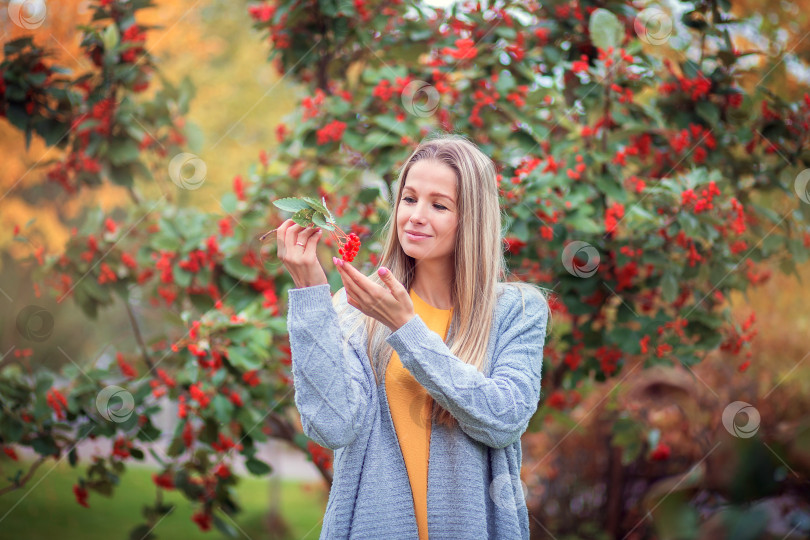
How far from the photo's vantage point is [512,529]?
152 cm

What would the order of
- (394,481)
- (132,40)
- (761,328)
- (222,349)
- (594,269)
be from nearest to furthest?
(394,481), (222,349), (594,269), (132,40), (761,328)

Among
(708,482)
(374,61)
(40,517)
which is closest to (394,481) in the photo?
(708,482)

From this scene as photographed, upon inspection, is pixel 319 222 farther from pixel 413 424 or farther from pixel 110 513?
pixel 110 513

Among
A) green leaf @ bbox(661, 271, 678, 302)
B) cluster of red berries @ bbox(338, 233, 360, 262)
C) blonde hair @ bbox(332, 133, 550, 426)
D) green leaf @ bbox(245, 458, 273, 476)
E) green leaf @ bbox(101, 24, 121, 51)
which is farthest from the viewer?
green leaf @ bbox(101, 24, 121, 51)

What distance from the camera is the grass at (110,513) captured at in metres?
5.77

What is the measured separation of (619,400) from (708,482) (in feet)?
12.4

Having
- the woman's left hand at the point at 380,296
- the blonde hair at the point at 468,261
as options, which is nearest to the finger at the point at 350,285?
A: the woman's left hand at the point at 380,296

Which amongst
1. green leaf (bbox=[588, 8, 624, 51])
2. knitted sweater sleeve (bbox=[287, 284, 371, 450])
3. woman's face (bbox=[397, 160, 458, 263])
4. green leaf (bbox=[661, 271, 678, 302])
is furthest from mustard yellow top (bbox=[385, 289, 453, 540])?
green leaf (bbox=[588, 8, 624, 51])

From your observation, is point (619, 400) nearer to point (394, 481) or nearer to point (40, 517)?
point (394, 481)

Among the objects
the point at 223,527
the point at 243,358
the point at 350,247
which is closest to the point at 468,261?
the point at 350,247

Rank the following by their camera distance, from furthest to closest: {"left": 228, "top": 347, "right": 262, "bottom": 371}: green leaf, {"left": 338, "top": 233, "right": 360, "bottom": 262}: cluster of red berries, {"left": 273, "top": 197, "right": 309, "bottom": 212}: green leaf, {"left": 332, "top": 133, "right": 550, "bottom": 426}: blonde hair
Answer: {"left": 228, "top": 347, "right": 262, "bottom": 371}: green leaf → {"left": 332, "top": 133, "right": 550, "bottom": 426}: blonde hair → {"left": 338, "top": 233, "right": 360, "bottom": 262}: cluster of red berries → {"left": 273, "top": 197, "right": 309, "bottom": 212}: green leaf

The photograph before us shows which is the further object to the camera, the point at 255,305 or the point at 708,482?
the point at 255,305

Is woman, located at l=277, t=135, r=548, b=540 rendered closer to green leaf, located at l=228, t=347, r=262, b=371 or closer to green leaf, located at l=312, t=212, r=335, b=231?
green leaf, located at l=312, t=212, r=335, b=231

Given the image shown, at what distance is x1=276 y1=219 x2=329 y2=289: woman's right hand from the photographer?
141cm
